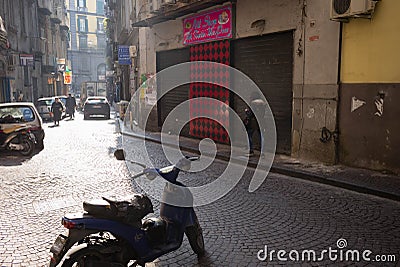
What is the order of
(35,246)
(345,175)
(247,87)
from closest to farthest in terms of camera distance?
(35,246), (345,175), (247,87)

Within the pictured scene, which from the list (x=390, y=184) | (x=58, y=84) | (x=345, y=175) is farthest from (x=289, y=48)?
(x=58, y=84)

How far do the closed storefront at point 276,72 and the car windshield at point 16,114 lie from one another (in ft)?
22.6

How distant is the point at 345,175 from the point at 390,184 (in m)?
0.92

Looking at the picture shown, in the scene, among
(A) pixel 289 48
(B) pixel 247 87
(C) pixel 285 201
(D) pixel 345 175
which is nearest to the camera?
(C) pixel 285 201

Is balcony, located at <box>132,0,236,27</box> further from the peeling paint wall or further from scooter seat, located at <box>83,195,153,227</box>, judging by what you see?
scooter seat, located at <box>83,195,153,227</box>

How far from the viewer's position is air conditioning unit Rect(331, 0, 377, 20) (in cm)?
760

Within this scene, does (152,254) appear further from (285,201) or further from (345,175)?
(345,175)

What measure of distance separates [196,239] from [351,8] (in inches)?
237

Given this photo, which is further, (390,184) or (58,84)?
(58,84)

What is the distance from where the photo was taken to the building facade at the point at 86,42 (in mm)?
66688

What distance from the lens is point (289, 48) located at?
32.3 feet

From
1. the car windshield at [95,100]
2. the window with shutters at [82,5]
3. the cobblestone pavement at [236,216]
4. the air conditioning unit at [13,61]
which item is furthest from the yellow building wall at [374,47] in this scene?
the window with shutters at [82,5]

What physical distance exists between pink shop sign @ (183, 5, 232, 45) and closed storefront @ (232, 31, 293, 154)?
98 centimetres

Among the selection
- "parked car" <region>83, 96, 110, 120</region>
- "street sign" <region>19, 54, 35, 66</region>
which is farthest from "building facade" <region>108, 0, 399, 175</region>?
"street sign" <region>19, 54, 35, 66</region>
